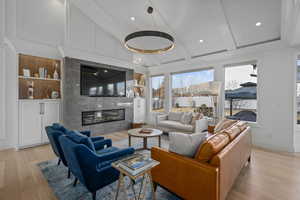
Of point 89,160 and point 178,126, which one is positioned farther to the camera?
point 178,126

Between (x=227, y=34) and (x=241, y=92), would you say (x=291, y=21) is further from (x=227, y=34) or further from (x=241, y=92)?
(x=241, y=92)

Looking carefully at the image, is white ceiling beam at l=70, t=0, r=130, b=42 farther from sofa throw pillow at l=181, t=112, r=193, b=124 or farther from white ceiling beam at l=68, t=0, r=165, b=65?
sofa throw pillow at l=181, t=112, r=193, b=124

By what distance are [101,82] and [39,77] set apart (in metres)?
1.73

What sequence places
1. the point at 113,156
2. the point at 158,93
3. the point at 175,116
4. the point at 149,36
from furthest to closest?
the point at 158,93
the point at 175,116
the point at 149,36
the point at 113,156

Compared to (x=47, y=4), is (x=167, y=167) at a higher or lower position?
lower

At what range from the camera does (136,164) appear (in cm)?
140

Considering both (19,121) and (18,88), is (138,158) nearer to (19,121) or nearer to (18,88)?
(19,121)

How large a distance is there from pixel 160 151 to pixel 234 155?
3.15 feet

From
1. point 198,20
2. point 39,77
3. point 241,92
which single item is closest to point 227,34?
point 198,20

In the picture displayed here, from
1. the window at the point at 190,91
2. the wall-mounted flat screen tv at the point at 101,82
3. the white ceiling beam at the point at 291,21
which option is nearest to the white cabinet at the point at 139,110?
the wall-mounted flat screen tv at the point at 101,82

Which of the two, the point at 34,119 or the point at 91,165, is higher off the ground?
the point at 34,119

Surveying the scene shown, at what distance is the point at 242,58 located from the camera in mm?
4203

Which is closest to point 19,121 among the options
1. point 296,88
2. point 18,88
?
point 18,88

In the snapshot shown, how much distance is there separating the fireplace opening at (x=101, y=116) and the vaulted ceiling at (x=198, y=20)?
2.78 metres
